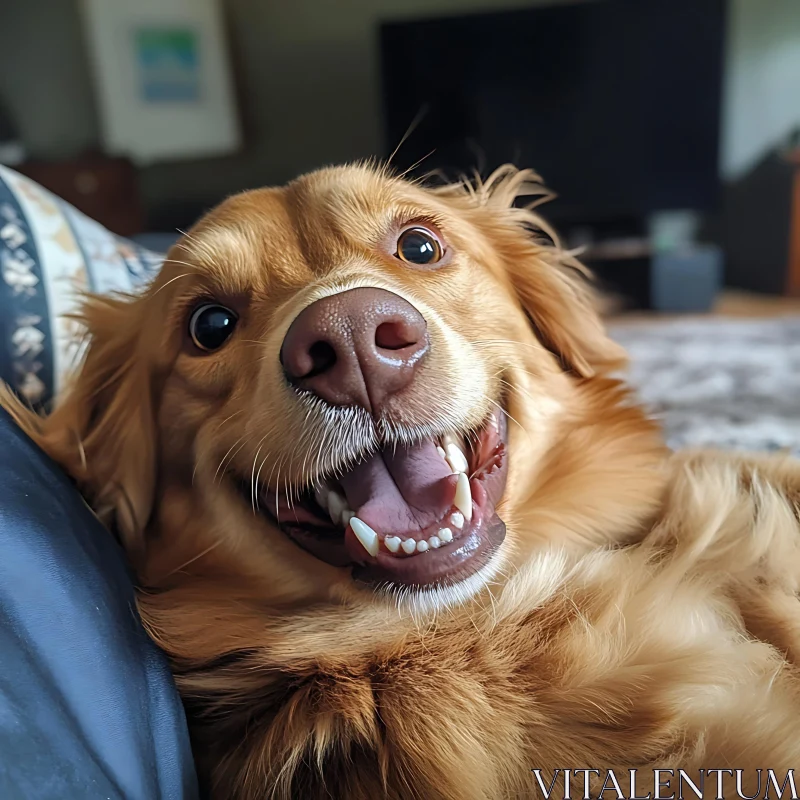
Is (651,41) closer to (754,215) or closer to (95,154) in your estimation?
(754,215)

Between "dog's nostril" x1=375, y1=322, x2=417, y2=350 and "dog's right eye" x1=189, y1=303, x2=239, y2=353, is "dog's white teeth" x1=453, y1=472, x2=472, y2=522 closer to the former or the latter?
"dog's nostril" x1=375, y1=322, x2=417, y2=350

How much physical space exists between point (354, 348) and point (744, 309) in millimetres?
5704

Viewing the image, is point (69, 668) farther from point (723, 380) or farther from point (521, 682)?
point (723, 380)

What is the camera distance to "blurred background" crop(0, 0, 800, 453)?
6.04m

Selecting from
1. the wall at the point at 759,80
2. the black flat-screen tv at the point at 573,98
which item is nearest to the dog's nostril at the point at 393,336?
the black flat-screen tv at the point at 573,98

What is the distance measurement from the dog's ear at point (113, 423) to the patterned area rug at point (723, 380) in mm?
1060

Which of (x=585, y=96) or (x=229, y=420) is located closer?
(x=229, y=420)

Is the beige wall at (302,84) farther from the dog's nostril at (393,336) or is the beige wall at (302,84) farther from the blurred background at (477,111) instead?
the dog's nostril at (393,336)

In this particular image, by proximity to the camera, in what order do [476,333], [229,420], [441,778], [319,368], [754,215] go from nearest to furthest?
[441,778]
[319,368]
[229,420]
[476,333]
[754,215]

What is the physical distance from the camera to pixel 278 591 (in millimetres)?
1229

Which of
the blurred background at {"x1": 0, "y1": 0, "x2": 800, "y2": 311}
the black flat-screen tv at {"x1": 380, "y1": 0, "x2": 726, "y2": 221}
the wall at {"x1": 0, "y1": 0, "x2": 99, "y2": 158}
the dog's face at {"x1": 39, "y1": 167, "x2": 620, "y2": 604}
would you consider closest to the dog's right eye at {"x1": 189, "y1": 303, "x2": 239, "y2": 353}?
the dog's face at {"x1": 39, "y1": 167, "x2": 620, "y2": 604}

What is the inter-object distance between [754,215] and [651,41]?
1.82m

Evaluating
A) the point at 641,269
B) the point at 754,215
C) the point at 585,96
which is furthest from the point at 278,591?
the point at 754,215

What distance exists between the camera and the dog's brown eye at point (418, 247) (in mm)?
1391
